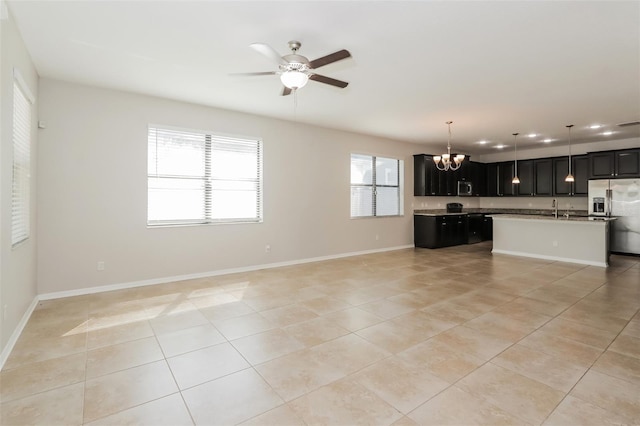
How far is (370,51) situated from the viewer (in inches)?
127

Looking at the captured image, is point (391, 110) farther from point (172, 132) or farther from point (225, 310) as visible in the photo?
point (225, 310)

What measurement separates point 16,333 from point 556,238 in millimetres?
8546

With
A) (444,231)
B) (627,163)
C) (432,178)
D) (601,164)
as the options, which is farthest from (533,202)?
(432,178)

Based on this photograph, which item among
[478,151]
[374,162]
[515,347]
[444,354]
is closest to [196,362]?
[444,354]

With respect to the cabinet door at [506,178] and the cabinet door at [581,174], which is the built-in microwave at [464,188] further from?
the cabinet door at [581,174]

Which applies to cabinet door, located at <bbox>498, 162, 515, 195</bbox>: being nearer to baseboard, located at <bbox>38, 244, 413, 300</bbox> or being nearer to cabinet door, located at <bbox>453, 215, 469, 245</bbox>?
cabinet door, located at <bbox>453, 215, 469, 245</bbox>

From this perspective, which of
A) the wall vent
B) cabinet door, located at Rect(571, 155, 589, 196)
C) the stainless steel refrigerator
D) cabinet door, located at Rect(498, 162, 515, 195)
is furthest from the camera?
cabinet door, located at Rect(498, 162, 515, 195)

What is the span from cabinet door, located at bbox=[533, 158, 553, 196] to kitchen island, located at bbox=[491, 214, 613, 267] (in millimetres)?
2256

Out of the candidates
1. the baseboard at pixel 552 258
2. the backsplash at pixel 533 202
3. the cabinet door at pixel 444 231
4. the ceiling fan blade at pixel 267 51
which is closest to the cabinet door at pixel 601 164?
the backsplash at pixel 533 202

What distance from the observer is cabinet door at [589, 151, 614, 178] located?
7410mm

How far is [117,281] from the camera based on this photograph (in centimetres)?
444

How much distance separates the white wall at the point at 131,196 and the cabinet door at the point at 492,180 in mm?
6302

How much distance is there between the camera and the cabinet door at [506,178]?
30.9 feet

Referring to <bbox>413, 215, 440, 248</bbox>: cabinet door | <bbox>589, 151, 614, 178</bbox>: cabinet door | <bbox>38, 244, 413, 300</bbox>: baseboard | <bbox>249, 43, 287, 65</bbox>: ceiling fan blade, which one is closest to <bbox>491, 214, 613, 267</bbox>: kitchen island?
<bbox>413, 215, 440, 248</bbox>: cabinet door
